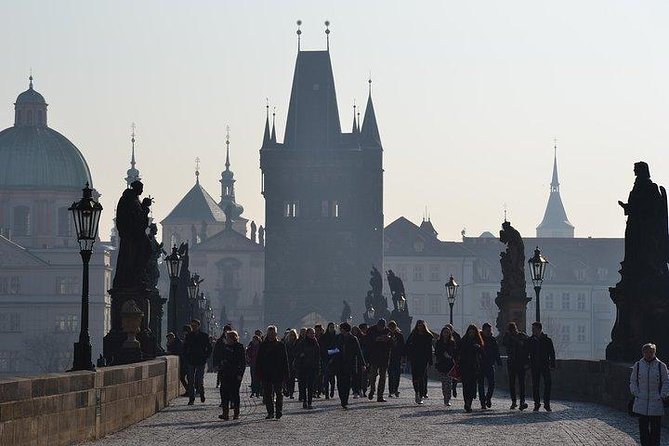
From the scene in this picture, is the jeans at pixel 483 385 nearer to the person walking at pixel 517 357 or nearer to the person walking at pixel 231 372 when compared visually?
the person walking at pixel 517 357

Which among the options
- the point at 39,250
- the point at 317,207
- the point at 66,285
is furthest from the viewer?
the point at 39,250

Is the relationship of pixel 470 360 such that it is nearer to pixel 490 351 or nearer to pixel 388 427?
pixel 490 351

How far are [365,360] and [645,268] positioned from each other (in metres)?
7.49

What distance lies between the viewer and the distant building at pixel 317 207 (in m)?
166

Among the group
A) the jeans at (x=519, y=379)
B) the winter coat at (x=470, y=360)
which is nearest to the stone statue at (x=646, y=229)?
the jeans at (x=519, y=379)

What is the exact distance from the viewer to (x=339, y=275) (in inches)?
6599

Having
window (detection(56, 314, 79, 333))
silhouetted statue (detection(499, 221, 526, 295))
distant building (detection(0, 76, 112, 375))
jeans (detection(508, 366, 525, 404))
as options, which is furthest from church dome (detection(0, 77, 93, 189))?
jeans (detection(508, 366, 525, 404))

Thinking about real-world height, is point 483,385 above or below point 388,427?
above

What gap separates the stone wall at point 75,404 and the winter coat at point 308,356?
307 centimetres

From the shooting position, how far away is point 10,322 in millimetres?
185875

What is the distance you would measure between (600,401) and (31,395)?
52.2 feet

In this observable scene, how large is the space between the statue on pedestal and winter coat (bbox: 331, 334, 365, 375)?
537cm

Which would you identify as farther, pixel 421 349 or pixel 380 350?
pixel 380 350

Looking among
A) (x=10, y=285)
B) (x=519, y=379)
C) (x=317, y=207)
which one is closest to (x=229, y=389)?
(x=519, y=379)
